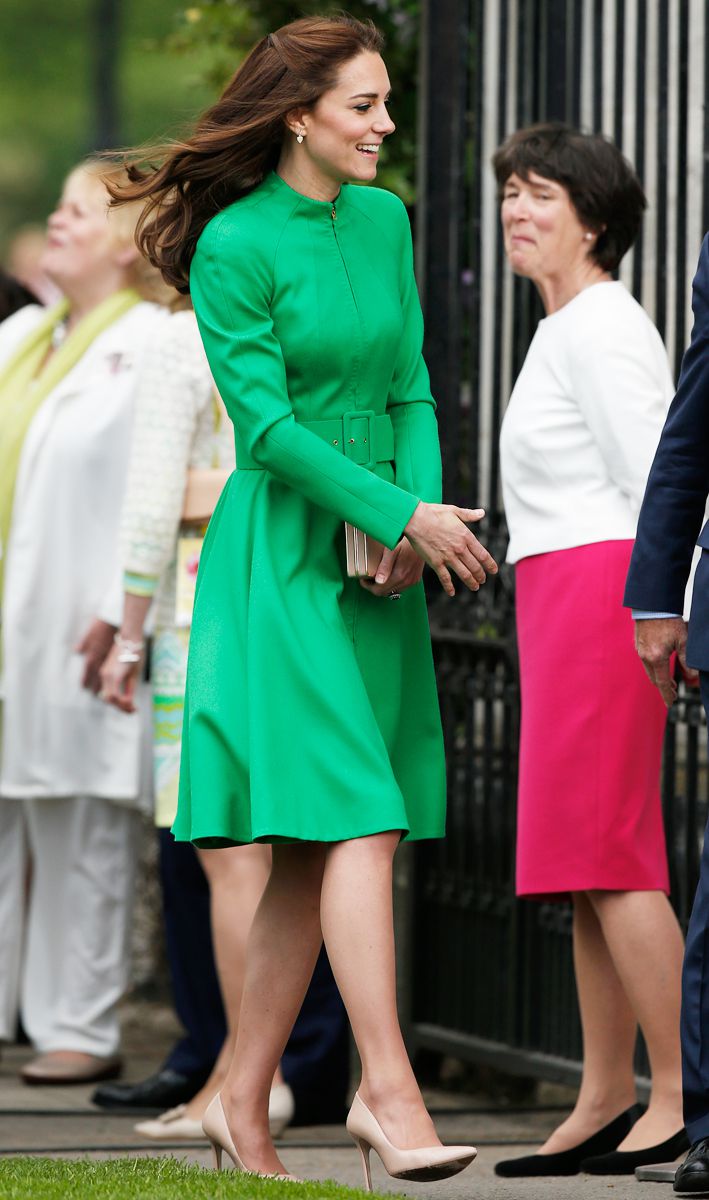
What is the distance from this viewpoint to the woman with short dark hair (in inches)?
178

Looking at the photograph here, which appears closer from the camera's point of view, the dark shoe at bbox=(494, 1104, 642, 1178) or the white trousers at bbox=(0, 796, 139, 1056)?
the dark shoe at bbox=(494, 1104, 642, 1178)

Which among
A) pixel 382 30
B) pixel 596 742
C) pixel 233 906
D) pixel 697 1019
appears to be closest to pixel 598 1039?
pixel 596 742

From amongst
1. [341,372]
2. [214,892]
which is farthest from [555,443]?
[214,892]

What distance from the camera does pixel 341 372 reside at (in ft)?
13.2

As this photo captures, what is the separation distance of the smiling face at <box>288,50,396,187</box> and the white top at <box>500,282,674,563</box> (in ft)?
2.50

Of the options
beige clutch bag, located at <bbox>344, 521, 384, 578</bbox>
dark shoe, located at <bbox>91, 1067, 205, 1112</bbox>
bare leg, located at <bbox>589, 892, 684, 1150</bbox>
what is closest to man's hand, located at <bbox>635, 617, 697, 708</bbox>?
beige clutch bag, located at <bbox>344, 521, 384, 578</bbox>

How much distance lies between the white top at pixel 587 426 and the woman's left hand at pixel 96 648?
1646 millimetres

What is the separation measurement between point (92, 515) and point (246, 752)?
2.45 m

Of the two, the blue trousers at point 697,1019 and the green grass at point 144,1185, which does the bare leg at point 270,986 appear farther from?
the blue trousers at point 697,1019

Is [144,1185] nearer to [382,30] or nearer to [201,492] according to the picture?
[201,492]

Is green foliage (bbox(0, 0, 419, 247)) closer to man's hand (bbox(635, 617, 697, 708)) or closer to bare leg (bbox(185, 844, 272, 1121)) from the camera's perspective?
bare leg (bbox(185, 844, 272, 1121))

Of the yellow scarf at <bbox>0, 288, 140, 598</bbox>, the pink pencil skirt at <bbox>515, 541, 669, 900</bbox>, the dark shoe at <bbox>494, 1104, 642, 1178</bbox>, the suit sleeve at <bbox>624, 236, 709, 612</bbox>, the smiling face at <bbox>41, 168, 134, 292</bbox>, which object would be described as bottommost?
the dark shoe at <bbox>494, 1104, 642, 1178</bbox>

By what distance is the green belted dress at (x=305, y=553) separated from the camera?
3879 mm

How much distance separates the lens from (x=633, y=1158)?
14.7 feet
